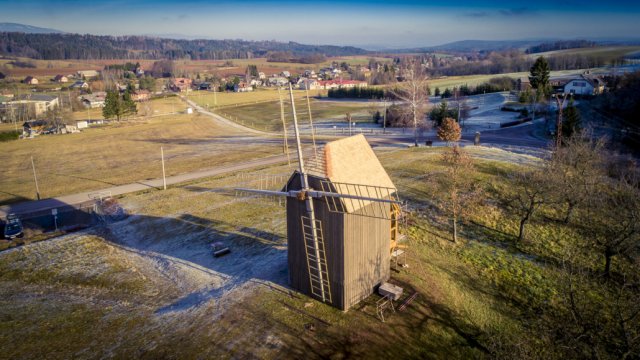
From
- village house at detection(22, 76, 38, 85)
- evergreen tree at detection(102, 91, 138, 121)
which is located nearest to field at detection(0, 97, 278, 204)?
evergreen tree at detection(102, 91, 138, 121)

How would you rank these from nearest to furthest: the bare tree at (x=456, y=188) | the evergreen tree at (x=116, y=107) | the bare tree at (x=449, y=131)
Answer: the bare tree at (x=456, y=188)
the bare tree at (x=449, y=131)
the evergreen tree at (x=116, y=107)

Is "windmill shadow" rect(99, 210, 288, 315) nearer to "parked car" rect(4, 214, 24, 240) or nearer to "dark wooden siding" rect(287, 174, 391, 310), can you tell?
"dark wooden siding" rect(287, 174, 391, 310)

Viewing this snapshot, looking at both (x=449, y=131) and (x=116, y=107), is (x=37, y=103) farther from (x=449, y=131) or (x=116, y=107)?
(x=449, y=131)

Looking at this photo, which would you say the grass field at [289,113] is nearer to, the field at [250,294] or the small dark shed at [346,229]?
the field at [250,294]

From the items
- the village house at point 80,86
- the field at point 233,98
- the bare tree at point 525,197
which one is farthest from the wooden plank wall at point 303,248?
the village house at point 80,86

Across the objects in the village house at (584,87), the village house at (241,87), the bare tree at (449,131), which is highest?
the village house at (241,87)

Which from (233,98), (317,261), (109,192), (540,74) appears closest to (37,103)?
(233,98)

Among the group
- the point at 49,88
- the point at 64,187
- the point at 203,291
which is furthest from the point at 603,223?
the point at 49,88
